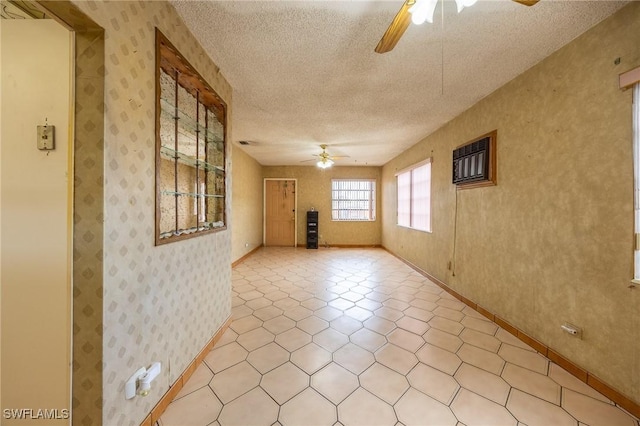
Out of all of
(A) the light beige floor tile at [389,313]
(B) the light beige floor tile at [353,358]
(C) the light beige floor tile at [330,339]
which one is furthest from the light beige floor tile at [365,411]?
(A) the light beige floor tile at [389,313]

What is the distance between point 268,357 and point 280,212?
554cm

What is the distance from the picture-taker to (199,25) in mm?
1621

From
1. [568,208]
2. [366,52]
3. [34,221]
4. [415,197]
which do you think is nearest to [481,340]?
[568,208]

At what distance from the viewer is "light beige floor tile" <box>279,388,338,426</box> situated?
1.33m

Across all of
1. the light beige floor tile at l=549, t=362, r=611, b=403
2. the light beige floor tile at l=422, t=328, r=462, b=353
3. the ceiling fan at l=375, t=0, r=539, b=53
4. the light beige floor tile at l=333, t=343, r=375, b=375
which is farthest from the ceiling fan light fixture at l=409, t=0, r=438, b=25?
the light beige floor tile at l=549, t=362, r=611, b=403

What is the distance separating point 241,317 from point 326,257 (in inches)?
134

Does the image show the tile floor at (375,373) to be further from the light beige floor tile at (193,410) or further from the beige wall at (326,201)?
the beige wall at (326,201)

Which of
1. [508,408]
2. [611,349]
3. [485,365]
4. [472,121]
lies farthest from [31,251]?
[472,121]

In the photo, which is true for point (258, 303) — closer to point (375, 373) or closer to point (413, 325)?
point (375, 373)

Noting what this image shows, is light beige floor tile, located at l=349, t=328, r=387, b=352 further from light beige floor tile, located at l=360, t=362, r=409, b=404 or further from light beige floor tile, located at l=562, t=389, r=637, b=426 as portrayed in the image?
light beige floor tile, located at l=562, t=389, r=637, b=426

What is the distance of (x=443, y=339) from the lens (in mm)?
2182

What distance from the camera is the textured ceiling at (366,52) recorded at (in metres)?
1.50

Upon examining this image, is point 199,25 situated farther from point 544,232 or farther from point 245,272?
point 245,272

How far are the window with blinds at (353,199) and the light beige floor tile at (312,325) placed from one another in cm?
484
